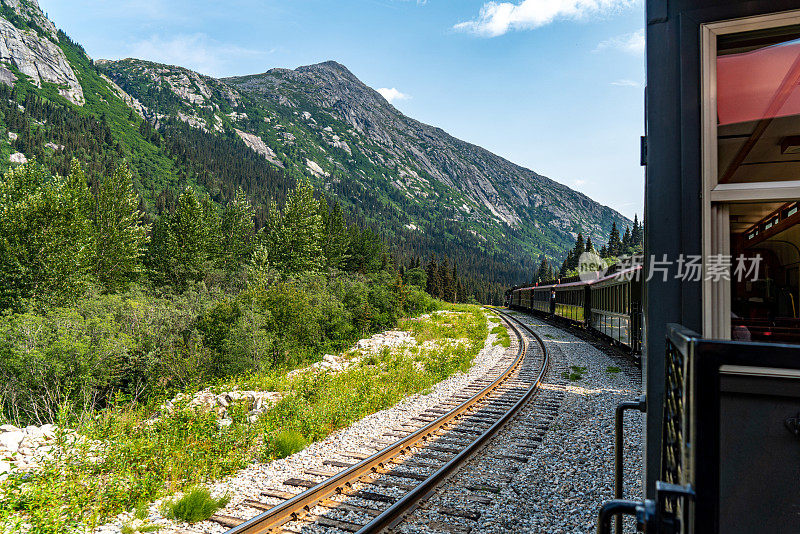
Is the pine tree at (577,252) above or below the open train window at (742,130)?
above

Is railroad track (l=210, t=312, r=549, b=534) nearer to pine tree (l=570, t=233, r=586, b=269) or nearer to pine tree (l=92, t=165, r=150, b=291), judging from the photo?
pine tree (l=92, t=165, r=150, b=291)

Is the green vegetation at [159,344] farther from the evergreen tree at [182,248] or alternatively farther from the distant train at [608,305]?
the distant train at [608,305]

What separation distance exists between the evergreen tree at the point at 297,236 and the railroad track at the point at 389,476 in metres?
35.4

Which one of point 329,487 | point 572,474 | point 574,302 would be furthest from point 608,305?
point 329,487

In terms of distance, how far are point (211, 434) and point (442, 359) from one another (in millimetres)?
8537

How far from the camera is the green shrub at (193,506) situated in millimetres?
4840

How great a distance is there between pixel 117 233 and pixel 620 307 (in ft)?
126

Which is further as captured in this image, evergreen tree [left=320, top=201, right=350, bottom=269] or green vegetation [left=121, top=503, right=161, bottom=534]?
evergreen tree [left=320, top=201, right=350, bottom=269]

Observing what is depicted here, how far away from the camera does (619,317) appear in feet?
50.8

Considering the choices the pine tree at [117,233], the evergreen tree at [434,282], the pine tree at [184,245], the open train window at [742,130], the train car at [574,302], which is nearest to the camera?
the open train window at [742,130]

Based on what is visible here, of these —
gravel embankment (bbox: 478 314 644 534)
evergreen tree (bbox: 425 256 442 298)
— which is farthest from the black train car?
evergreen tree (bbox: 425 256 442 298)

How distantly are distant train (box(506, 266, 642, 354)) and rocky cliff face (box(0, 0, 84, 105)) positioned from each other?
187995 millimetres

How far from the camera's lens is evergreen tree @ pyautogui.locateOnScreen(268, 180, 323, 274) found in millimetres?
43250

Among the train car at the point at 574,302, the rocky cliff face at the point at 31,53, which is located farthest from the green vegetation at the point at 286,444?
the rocky cliff face at the point at 31,53
